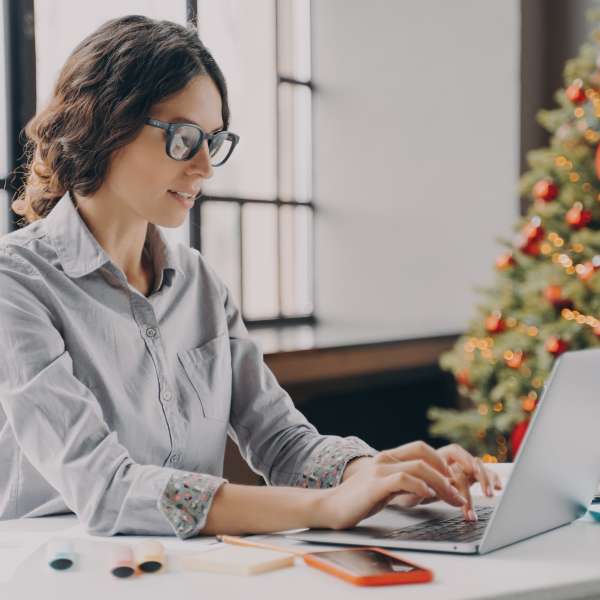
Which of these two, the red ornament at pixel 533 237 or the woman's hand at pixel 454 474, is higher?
the red ornament at pixel 533 237

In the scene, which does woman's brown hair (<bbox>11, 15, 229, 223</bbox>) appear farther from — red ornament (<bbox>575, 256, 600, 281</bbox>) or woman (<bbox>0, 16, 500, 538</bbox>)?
red ornament (<bbox>575, 256, 600, 281</bbox>)

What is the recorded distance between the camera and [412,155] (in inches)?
185

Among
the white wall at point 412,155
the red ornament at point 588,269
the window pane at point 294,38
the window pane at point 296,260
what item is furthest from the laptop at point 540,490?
the window pane at point 294,38

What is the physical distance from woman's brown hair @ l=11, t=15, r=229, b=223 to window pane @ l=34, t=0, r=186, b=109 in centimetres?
166

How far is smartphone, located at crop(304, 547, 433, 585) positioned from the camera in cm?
94

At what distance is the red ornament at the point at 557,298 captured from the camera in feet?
10.9

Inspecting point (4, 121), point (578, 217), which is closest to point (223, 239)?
point (4, 121)

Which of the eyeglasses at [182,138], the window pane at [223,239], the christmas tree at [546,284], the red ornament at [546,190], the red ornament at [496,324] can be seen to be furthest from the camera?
the window pane at [223,239]

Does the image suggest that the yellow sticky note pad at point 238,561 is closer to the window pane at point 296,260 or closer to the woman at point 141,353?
the woman at point 141,353

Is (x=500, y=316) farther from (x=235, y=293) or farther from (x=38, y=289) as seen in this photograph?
(x=38, y=289)

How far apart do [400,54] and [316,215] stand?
88cm

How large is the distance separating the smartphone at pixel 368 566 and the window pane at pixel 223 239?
3188 millimetres

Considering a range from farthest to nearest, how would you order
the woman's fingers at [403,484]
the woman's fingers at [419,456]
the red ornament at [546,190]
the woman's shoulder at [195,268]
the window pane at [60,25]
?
the red ornament at [546,190], the window pane at [60,25], the woman's shoulder at [195,268], the woman's fingers at [419,456], the woman's fingers at [403,484]

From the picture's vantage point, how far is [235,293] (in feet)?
14.4
